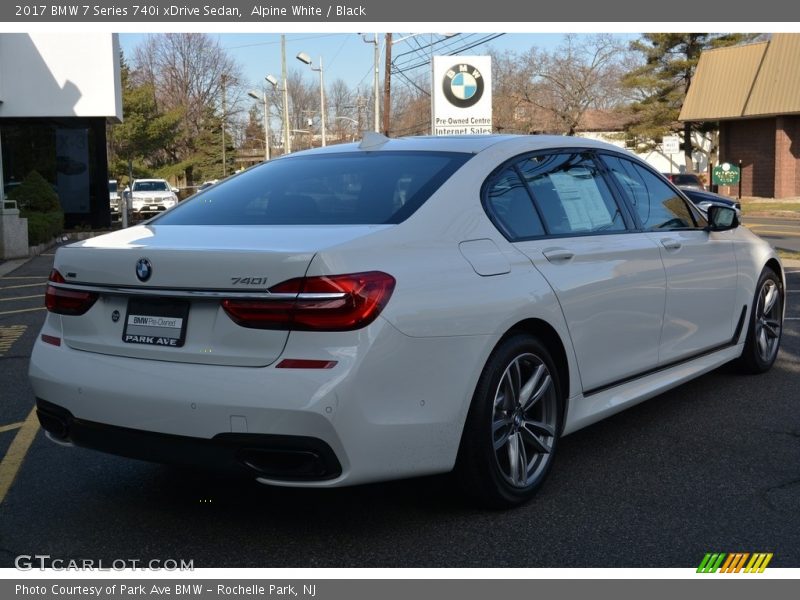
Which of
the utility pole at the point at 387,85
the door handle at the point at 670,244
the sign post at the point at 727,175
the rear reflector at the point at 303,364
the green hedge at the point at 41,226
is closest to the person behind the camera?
the rear reflector at the point at 303,364

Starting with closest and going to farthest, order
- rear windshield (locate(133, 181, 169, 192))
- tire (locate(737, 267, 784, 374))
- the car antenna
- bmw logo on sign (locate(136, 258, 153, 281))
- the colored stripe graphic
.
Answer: the colored stripe graphic, bmw logo on sign (locate(136, 258, 153, 281)), the car antenna, tire (locate(737, 267, 784, 374)), rear windshield (locate(133, 181, 169, 192))

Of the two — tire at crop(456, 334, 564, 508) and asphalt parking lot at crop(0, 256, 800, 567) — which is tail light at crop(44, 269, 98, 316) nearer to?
asphalt parking lot at crop(0, 256, 800, 567)

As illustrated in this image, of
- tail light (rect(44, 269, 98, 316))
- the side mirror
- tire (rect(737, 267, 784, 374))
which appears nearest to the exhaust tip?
tail light (rect(44, 269, 98, 316))

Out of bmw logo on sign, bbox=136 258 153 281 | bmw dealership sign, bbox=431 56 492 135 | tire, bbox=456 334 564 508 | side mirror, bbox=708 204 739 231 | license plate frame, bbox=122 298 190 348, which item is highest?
bmw dealership sign, bbox=431 56 492 135

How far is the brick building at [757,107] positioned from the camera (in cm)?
4259

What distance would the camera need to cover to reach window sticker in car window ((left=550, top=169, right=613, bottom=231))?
16.3 feet

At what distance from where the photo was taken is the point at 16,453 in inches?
208

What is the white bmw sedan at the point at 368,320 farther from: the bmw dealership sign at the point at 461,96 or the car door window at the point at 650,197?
the bmw dealership sign at the point at 461,96

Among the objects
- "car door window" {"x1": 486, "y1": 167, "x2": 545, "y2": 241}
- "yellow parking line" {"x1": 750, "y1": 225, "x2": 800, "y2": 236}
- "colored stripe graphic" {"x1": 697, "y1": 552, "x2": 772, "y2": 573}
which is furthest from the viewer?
"yellow parking line" {"x1": 750, "y1": 225, "x2": 800, "y2": 236}

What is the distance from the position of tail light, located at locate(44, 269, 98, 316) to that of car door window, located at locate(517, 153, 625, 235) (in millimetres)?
2144

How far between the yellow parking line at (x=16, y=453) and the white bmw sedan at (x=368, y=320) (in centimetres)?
87

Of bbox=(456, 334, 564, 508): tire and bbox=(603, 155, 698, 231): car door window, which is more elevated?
bbox=(603, 155, 698, 231): car door window

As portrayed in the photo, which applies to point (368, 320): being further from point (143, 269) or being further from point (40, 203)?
point (40, 203)

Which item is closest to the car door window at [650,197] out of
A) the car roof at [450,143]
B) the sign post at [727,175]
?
the car roof at [450,143]
